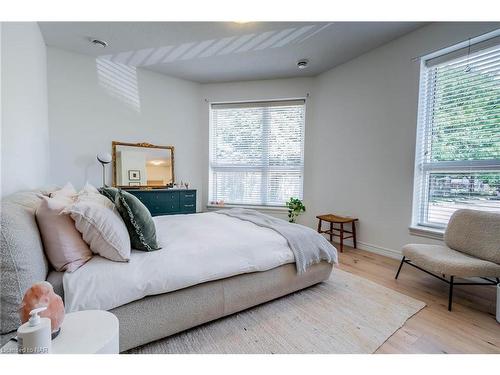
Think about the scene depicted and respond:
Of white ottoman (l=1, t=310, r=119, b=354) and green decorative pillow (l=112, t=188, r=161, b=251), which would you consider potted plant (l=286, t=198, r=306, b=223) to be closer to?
green decorative pillow (l=112, t=188, r=161, b=251)

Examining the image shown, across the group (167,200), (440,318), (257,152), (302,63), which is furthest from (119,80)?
(440,318)

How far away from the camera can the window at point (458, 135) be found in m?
2.25

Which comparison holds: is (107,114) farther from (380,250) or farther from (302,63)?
(380,250)

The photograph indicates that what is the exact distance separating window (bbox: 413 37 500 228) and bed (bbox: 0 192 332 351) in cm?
170

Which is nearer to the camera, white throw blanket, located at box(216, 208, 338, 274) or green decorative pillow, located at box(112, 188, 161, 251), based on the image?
green decorative pillow, located at box(112, 188, 161, 251)

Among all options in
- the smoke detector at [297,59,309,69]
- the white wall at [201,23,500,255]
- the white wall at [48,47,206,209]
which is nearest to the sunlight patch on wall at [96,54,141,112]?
the white wall at [48,47,206,209]

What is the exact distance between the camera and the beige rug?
4.59ft

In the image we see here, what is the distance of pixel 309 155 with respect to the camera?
4.05m

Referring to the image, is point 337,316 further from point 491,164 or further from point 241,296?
point 491,164

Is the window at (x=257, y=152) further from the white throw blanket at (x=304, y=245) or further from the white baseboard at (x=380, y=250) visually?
the white throw blanket at (x=304, y=245)

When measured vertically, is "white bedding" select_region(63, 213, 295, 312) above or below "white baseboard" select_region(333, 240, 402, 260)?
above

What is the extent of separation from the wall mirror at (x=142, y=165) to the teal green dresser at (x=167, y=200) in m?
0.23
